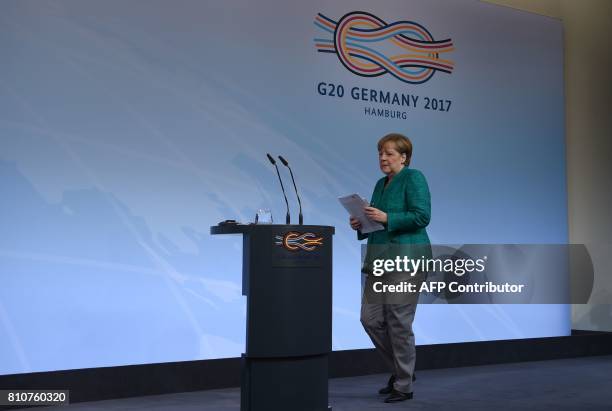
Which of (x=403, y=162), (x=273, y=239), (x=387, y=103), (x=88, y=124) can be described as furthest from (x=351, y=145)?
(x=273, y=239)

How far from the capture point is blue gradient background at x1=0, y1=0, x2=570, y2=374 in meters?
3.86

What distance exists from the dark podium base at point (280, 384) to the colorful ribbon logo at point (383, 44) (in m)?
2.62

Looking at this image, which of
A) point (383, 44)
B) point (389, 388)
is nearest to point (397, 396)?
point (389, 388)

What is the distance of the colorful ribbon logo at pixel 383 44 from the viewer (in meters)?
5.11

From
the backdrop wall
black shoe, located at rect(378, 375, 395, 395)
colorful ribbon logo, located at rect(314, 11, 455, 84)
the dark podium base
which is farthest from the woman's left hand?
the backdrop wall

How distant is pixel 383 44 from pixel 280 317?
2.89 meters

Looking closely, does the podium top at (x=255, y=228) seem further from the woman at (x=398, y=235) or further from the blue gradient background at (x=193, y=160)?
the blue gradient background at (x=193, y=160)

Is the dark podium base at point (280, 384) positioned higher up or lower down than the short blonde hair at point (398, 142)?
lower down

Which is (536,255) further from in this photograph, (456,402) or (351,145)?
(456,402)

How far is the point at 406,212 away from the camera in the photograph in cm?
376

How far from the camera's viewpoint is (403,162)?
392 cm

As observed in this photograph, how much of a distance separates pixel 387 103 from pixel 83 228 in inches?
94.9

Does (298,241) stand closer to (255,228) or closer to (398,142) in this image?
(255,228)

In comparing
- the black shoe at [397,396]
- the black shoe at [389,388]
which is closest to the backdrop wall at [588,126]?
the black shoe at [389,388]
